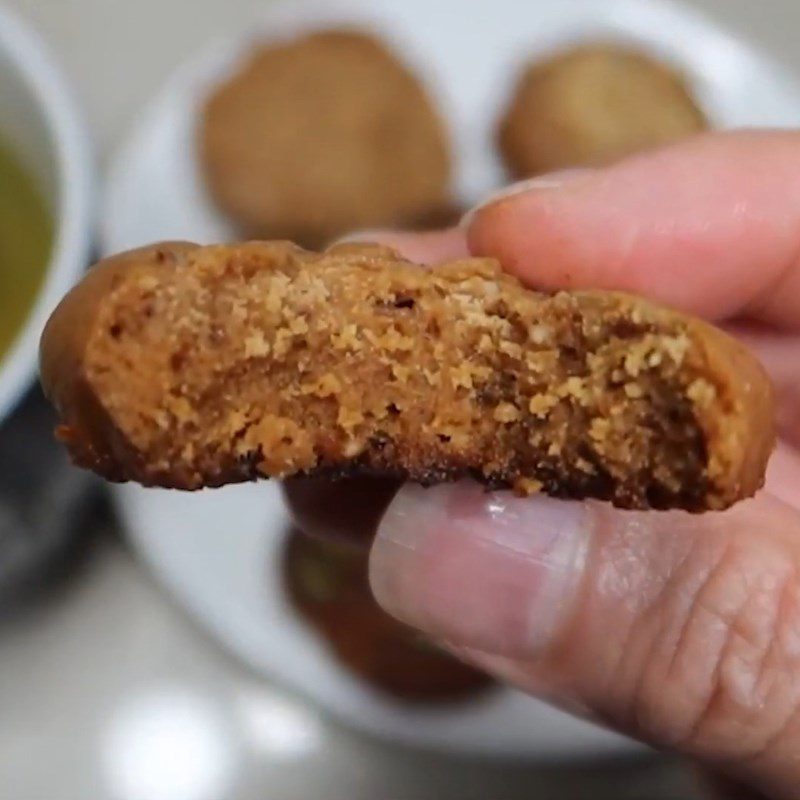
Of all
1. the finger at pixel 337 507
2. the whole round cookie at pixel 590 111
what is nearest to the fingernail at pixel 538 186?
the finger at pixel 337 507

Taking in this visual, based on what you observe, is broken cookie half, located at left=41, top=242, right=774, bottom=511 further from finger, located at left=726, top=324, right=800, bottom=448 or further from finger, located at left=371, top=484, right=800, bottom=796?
finger, located at left=726, top=324, right=800, bottom=448

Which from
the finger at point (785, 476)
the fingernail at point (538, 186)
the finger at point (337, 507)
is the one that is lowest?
the finger at point (337, 507)

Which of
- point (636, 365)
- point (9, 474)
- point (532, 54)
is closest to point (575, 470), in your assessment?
point (636, 365)

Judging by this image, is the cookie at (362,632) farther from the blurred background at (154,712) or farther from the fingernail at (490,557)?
the fingernail at (490,557)

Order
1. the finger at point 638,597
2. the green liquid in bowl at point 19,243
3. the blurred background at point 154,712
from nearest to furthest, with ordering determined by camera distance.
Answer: the finger at point 638,597
the green liquid in bowl at point 19,243
the blurred background at point 154,712

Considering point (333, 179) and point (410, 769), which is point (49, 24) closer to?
point (333, 179)

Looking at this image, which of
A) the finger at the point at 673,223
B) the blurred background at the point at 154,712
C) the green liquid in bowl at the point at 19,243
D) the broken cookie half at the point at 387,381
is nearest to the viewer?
the broken cookie half at the point at 387,381
